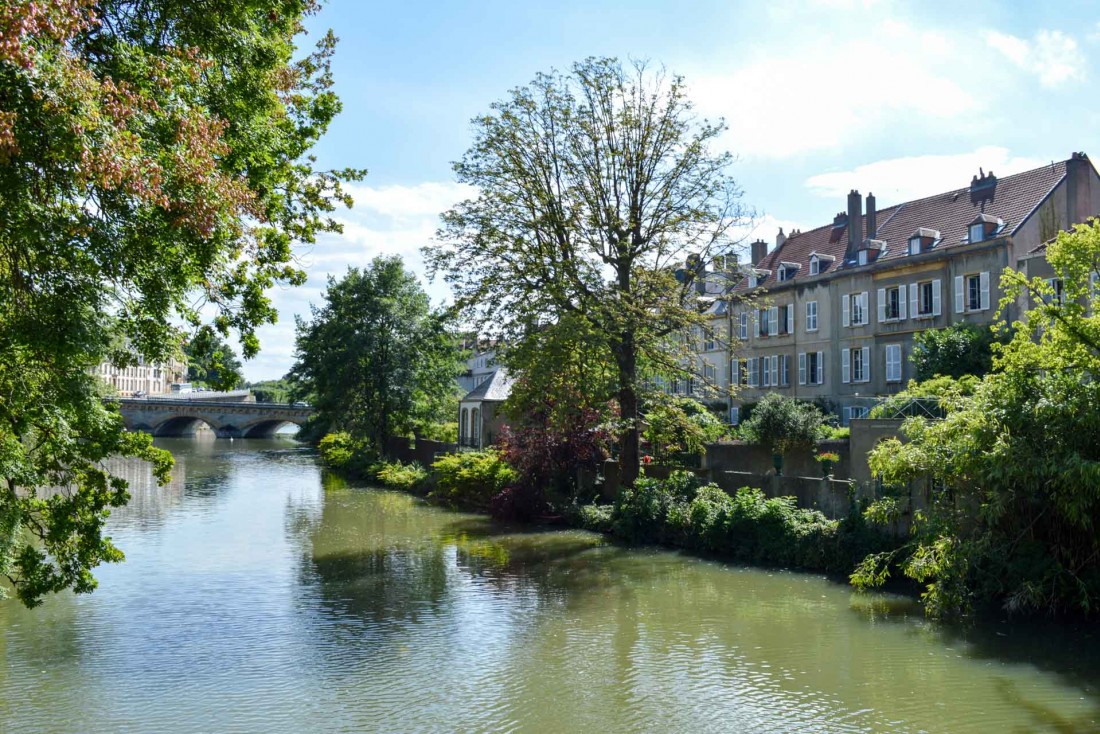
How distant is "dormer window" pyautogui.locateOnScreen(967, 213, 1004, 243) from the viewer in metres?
35.9

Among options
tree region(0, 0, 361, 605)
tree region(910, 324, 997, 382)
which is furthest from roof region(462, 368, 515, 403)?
tree region(0, 0, 361, 605)

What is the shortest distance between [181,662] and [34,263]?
6652 mm

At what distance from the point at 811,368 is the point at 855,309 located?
3.86 metres

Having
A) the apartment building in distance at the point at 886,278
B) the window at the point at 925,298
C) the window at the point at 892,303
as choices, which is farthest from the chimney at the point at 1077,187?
the window at the point at 892,303

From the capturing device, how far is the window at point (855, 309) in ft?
135

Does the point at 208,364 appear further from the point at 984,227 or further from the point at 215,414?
the point at 215,414

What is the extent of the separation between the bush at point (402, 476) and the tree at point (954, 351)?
64.4 ft

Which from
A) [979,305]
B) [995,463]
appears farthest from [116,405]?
[979,305]

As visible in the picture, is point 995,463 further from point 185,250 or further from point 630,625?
point 185,250

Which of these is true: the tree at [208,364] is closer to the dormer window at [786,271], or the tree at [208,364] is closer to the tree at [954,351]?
the tree at [954,351]

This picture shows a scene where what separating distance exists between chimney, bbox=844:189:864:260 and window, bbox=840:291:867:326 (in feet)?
7.36

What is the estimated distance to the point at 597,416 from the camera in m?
27.4

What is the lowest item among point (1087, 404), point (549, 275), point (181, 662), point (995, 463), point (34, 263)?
point (181, 662)

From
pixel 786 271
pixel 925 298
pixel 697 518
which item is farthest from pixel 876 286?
pixel 697 518
